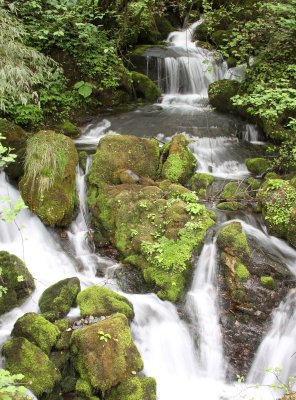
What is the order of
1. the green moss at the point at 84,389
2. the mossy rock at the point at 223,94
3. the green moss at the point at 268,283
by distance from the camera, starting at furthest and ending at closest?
the mossy rock at the point at 223,94 → the green moss at the point at 268,283 → the green moss at the point at 84,389

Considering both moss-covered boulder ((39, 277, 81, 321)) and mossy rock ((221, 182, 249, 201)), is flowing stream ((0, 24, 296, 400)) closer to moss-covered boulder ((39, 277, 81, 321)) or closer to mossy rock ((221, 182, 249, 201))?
moss-covered boulder ((39, 277, 81, 321))

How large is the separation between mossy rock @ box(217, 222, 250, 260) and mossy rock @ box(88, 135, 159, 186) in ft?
8.00

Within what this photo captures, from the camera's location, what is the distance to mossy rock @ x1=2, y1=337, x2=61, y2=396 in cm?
423

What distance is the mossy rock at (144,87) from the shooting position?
41.3 ft

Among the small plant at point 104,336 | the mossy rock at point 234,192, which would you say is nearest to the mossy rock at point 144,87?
the mossy rock at point 234,192

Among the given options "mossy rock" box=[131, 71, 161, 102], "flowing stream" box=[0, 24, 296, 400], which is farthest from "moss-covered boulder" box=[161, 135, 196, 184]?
"mossy rock" box=[131, 71, 161, 102]

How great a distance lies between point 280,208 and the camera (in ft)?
23.4

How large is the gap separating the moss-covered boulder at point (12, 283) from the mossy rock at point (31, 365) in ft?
2.91

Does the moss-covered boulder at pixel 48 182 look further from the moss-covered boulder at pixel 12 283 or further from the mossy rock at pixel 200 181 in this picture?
the mossy rock at pixel 200 181

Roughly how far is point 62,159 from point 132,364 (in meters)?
4.13

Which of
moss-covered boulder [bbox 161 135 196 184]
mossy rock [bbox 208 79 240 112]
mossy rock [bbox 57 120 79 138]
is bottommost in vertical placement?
moss-covered boulder [bbox 161 135 196 184]

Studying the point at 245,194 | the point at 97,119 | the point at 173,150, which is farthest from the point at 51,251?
the point at 97,119

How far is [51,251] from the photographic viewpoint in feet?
22.4

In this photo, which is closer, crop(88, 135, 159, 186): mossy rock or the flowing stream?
the flowing stream
